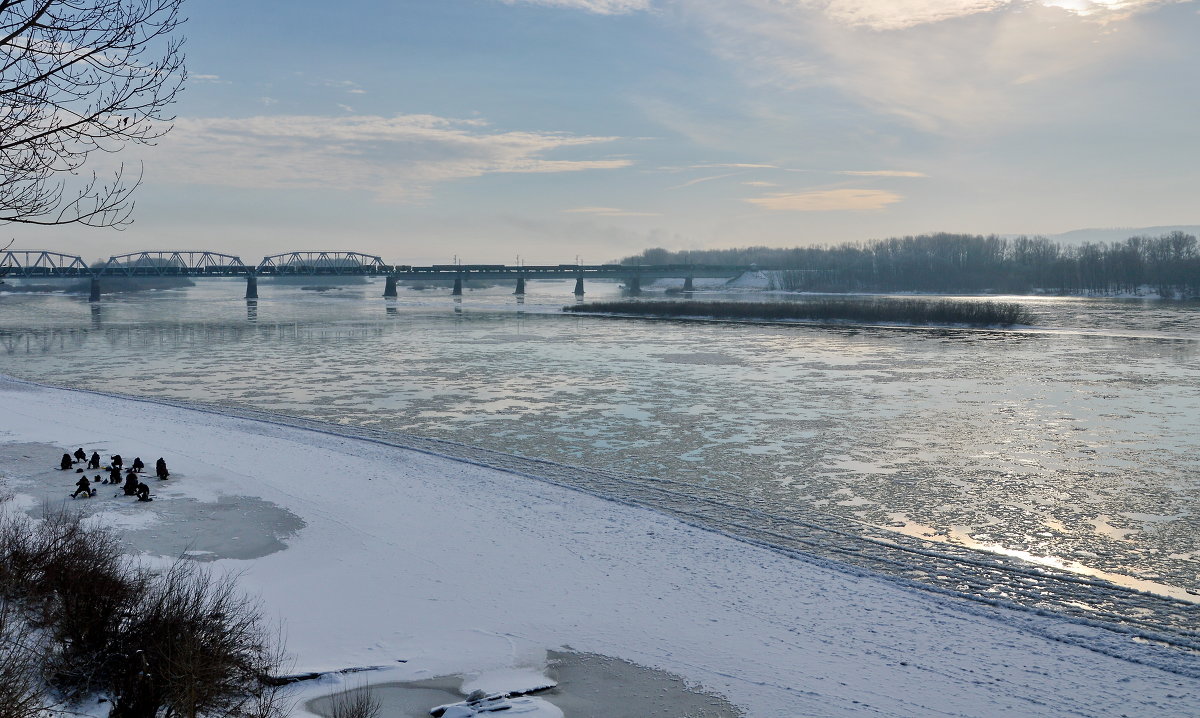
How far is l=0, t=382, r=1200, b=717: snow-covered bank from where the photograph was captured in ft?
23.5

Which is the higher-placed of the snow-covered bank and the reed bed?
the reed bed

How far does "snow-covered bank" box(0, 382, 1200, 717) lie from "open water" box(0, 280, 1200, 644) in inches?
48.5

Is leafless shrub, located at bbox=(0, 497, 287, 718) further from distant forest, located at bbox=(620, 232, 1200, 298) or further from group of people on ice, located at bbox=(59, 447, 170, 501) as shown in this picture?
distant forest, located at bbox=(620, 232, 1200, 298)

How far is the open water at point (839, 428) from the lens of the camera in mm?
10828

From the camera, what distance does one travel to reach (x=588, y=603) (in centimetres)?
898

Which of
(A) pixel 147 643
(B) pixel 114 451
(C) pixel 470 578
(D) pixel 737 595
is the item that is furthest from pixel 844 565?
(B) pixel 114 451

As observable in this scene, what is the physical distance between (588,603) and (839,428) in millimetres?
11974

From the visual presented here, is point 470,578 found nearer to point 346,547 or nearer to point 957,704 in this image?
point 346,547

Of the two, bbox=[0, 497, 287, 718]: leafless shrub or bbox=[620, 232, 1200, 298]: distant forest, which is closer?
bbox=[0, 497, 287, 718]: leafless shrub

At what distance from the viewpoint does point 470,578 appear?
9.62 meters

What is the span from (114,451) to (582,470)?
8916mm

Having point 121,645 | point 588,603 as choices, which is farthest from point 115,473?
point 588,603

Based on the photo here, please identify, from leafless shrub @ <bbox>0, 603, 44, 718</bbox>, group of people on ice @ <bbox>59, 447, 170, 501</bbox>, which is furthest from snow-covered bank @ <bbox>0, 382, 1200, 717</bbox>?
leafless shrub @ <bbox>0, 603, 44, 718</bbox>

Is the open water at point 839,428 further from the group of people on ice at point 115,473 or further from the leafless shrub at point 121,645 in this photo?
the leafless shrub at point 121,645
